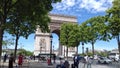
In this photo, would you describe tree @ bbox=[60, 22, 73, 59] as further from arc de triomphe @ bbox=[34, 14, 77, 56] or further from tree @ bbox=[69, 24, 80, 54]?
arc de triomphe @ bbox=[34, 14, 77, 56]

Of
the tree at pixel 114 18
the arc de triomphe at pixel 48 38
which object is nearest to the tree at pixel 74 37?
the arc de triomphe at pixel 48 38

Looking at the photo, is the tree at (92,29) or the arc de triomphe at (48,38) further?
the arc de triomphe at (48,38)

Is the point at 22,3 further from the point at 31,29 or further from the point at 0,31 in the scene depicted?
the point at 31,29

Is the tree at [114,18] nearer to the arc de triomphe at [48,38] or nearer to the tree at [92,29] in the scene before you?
the tree at [92,29]

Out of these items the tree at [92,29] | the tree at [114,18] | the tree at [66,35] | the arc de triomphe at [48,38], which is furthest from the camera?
the arc de triomphe at [48,38]

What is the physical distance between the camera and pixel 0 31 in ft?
86.7

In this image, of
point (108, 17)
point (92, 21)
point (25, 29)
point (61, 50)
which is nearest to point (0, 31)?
point (25, 29)

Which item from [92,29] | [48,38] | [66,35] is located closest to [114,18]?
[92,29]

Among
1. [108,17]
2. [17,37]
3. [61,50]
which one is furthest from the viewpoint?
[61,50]

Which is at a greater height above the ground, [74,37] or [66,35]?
[66,35]

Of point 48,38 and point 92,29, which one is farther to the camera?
point 48,38

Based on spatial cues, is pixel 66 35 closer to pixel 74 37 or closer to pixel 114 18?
pixel 74 37

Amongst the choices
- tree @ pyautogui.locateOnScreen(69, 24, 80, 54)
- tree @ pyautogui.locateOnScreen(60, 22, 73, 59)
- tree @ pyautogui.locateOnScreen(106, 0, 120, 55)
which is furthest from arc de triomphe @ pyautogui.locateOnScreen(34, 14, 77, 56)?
tree @ pyautogui.locateOnScreen(106, 0, 120, 55)

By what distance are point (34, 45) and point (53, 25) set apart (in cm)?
1073
